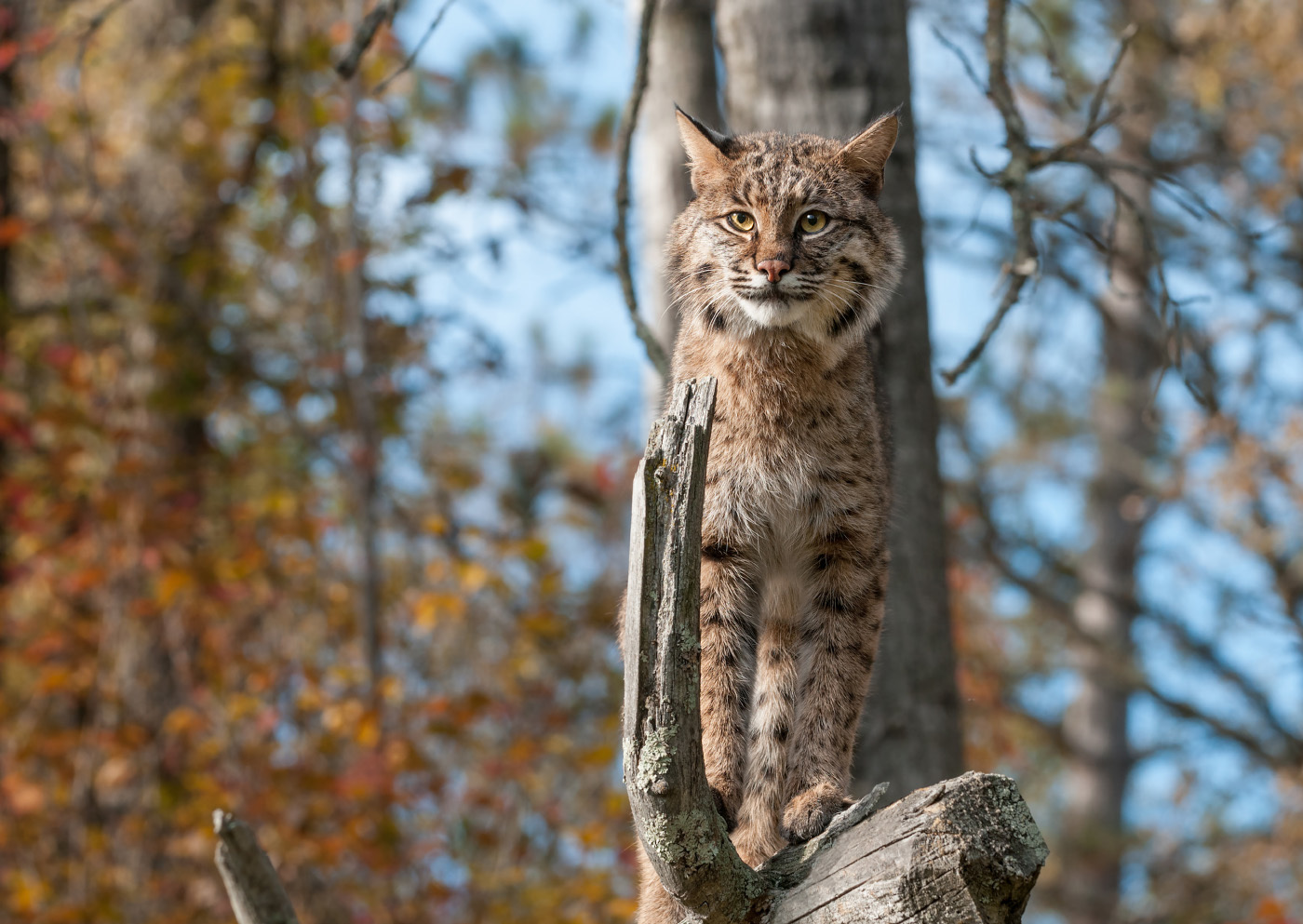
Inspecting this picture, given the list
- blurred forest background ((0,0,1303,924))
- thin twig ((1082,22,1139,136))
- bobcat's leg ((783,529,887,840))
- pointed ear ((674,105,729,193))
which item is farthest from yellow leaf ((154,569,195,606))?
thin twig ((1082,22,1139,136))

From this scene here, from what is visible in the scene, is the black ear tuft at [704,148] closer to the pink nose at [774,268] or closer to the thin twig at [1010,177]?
the pink nose at [774,268]

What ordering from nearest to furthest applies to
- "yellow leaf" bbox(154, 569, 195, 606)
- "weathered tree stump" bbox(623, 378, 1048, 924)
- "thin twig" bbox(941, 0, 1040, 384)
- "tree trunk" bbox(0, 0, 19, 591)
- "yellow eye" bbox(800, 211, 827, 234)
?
"weathered tree stump" bbox(623, 378, 1048, 924) → "yellow eye" bbox(800, 211, 827, 234) → "thin twig" bbox(941, 0, 1040, 384) → "yellow leaf" bbox(154, 569, 195, 606) → "tree trunk" bbox(0, 0, 19, 591)

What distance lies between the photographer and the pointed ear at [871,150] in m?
3.66

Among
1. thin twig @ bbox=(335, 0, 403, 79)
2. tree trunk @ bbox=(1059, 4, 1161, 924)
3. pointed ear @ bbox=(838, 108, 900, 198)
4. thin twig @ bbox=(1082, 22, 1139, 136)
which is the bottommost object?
tree trunk @ bbox=(1059, 4, 1161, 924)

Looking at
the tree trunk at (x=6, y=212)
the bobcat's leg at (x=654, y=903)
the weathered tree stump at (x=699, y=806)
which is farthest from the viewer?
the tree trunk at (x=6, y=212)

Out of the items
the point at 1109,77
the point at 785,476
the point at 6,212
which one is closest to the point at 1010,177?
the point at 1109,77

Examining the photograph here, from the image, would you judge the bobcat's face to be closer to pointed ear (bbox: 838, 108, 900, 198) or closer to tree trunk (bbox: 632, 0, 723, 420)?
pointed ear (bbox: 838, 108, 900, 198)

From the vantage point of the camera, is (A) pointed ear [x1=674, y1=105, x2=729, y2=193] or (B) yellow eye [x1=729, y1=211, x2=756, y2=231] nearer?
(B) yellow eye [x1=729, y1=211, x2=756, y2=231]

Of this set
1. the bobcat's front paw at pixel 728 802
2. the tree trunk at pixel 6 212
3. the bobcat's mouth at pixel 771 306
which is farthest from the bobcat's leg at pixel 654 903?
the tree trunk at pixel 6 212

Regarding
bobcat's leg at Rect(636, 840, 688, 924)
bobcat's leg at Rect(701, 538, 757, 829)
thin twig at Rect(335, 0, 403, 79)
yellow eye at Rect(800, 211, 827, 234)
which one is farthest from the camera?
thin twig at Rect(335, 0, 403, 79)

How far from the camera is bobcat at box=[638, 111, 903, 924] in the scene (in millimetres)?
3381

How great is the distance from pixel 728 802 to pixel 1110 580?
12.7 metres

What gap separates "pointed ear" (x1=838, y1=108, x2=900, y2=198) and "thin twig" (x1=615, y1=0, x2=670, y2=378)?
1.08 m

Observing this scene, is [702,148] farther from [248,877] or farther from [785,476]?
[248,877]
